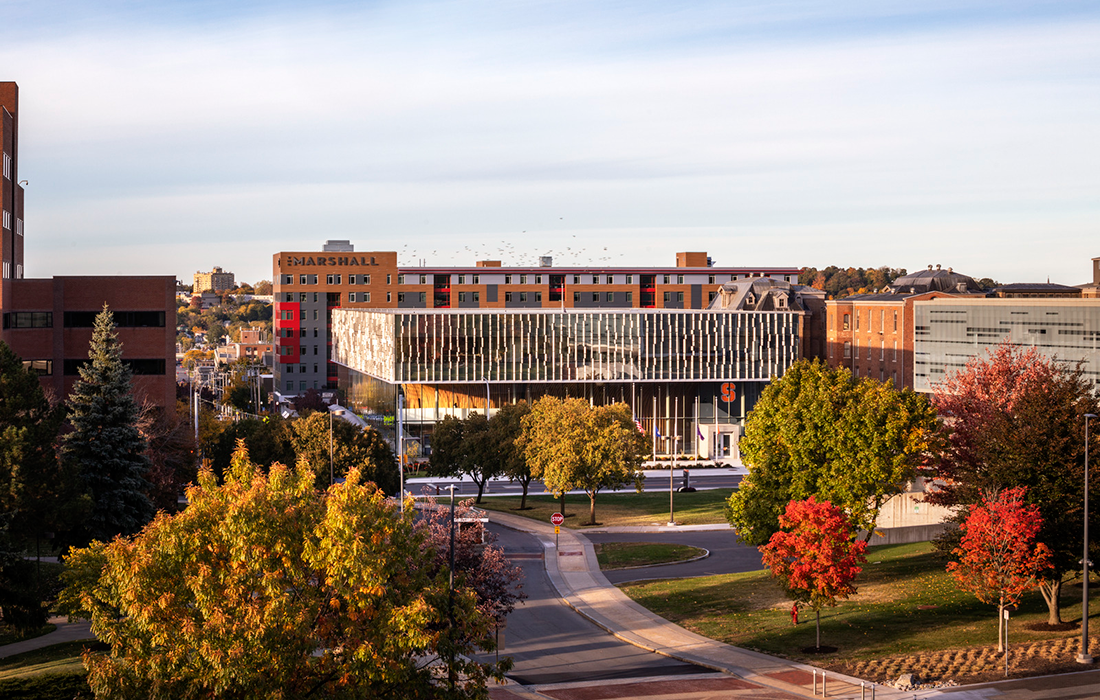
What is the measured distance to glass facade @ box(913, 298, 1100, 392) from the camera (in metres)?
84.8

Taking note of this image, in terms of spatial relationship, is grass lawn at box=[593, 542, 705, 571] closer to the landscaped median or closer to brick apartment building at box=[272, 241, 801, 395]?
the landscaped median

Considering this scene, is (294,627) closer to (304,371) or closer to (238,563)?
(238,563)

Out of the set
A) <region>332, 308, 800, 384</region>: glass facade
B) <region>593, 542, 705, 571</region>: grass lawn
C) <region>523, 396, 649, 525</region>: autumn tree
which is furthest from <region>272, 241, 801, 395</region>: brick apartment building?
<region>593, 542, 705, 571</region>: grass lawn

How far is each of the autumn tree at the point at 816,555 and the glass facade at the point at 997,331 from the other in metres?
46.8

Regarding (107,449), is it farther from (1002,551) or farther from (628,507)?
(628,507)

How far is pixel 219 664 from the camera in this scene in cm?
2006

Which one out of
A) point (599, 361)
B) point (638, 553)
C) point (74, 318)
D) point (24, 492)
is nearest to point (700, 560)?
point (638, 553)

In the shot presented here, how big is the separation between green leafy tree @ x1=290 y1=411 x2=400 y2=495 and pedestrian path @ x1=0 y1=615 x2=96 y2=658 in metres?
18.8

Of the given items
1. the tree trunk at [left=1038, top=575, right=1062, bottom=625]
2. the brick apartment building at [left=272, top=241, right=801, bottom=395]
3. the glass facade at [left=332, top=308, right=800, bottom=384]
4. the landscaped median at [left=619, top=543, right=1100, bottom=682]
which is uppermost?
the brick apartment building at [left=272, top=241, right=801, bottom=395]

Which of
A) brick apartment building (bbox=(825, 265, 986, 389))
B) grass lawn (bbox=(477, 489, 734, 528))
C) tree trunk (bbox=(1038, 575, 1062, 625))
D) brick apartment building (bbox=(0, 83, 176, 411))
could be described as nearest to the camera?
tree trunk (bbox=(1038, 575, 1062, 625))

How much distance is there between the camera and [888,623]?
38.7m

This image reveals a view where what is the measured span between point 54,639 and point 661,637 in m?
22.0

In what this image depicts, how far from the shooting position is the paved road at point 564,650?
3388cm

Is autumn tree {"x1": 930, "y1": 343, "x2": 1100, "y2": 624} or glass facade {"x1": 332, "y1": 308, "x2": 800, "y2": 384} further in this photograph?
glass facade {"x1": 332, "y1": 308, "x2": 800, "y2": 384}
